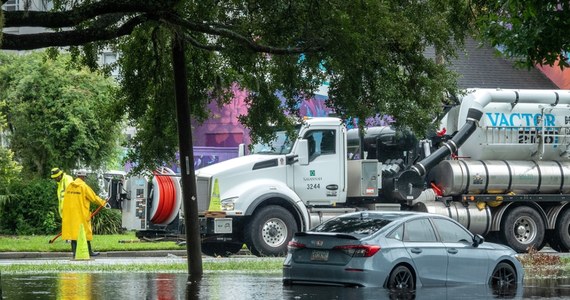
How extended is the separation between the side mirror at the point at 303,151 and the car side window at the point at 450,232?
8509 millimetres

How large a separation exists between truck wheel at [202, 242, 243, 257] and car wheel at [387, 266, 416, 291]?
1044 centimetres

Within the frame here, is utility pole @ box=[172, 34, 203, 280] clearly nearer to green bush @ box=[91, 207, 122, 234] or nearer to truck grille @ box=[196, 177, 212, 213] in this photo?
truck grille @ box=[196, 177, 212, 213]

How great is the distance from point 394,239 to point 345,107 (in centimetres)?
269

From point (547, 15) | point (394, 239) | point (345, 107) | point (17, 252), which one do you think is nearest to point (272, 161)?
point (17, 252)

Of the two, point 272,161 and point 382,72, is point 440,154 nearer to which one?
point 272,161

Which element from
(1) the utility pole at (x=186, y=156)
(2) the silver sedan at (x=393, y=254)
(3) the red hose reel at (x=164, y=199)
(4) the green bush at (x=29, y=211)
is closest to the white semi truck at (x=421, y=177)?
(3) the red hose reel at (x=164, y=199)

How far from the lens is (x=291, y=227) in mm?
26781

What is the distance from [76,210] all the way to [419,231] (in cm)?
981

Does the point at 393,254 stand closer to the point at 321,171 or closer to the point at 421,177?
the point at 321,171

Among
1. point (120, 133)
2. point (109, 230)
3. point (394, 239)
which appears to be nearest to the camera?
point (394, 239)

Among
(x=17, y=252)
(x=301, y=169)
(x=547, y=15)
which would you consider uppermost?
(x=547, y=15)

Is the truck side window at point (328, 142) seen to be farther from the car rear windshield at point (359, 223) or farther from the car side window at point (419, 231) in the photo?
the car side window at point (419, 231)

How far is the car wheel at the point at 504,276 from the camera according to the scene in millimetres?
19239

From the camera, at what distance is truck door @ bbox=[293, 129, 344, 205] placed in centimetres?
2755
